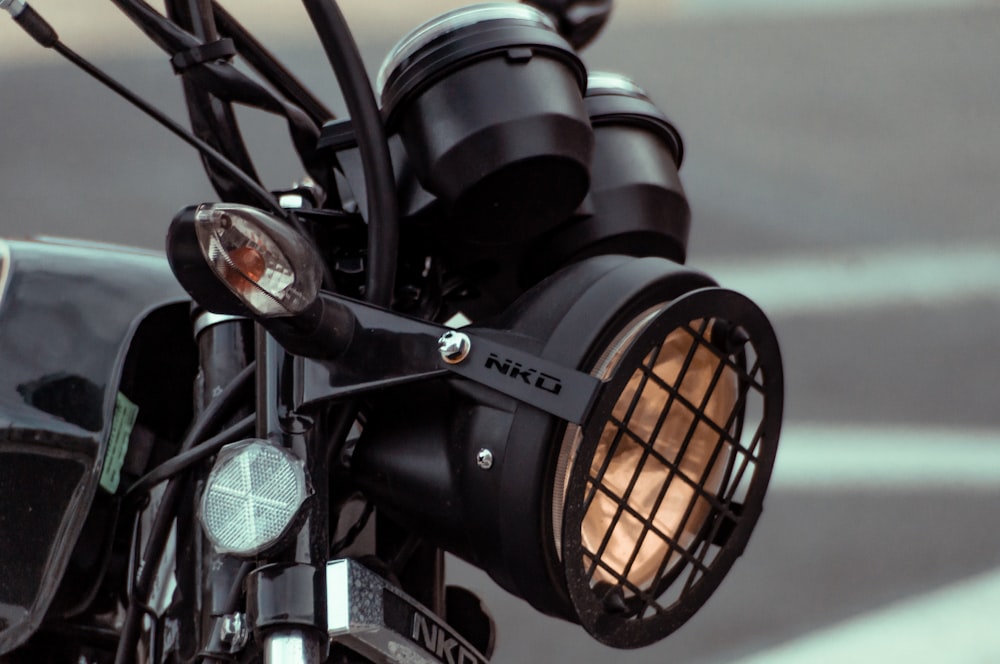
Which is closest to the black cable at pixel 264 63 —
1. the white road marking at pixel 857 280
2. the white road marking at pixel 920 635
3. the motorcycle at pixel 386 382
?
the motorcycle at pixel 386 382

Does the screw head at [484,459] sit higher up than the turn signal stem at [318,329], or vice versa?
the turn signal stem at [318,329]

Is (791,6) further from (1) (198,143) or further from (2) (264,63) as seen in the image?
(1) (198,143)

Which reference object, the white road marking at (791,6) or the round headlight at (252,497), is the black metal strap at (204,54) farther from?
the white road marking at (791,6)

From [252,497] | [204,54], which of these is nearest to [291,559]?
[252,497]

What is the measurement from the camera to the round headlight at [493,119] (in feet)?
1.99

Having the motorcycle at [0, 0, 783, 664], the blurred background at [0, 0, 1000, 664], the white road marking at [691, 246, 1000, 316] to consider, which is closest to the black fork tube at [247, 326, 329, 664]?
the motorcycle at [0, 0, 783, 664]

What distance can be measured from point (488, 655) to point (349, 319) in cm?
23

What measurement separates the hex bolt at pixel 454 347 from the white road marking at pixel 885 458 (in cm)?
168

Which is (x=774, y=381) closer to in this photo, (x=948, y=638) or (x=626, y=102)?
(x=626, y=102)

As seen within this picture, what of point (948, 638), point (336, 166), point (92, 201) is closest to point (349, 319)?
point (336, 166)

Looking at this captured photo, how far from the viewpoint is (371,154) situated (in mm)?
604

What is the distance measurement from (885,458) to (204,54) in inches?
72.2

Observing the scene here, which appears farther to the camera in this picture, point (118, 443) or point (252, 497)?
point (118, 443)

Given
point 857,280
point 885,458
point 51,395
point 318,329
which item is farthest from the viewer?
point 857,280
